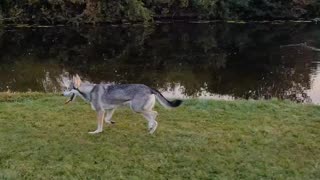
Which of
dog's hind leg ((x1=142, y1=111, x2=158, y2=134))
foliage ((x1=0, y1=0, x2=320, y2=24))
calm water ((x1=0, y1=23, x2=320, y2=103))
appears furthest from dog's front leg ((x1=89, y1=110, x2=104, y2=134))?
foliage ((x1=0, y1=0, x2=320, y2=24))

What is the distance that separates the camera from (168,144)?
869 cm

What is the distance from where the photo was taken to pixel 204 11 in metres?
51.4

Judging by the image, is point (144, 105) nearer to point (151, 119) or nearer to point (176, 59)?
point (151, 119)

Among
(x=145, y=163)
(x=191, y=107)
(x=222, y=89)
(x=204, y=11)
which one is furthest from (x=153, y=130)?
(x=204, y=11)

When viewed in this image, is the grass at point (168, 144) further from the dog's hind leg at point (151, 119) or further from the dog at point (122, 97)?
the dog at point (122, 97)

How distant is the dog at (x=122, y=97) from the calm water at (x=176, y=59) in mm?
9952

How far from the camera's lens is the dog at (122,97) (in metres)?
9.05

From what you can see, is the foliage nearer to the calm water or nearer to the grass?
the calm water

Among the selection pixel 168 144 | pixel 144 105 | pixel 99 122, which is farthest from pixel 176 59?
pixel 168 144

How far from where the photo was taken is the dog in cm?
905

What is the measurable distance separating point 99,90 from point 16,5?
38997 millimetres

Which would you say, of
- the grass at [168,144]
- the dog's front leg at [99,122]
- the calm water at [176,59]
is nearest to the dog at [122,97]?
the dog's front leg at [99,122]

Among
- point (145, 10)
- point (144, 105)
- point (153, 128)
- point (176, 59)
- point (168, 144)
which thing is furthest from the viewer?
point (145, 10)

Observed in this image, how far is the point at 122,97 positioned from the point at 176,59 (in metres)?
21.3
